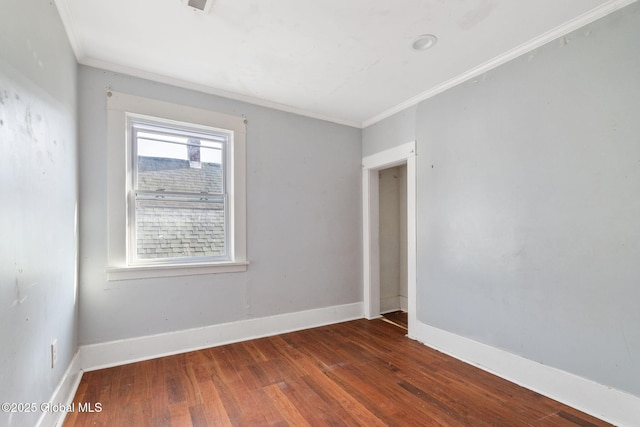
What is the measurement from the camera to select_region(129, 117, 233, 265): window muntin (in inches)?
108

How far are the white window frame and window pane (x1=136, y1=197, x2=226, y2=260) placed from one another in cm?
10

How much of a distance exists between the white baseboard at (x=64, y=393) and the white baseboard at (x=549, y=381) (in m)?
2.95

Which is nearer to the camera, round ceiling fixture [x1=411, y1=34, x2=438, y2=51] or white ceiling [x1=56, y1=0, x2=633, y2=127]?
white ceiling [x1=56, y1=0, x2=633, y2=127]

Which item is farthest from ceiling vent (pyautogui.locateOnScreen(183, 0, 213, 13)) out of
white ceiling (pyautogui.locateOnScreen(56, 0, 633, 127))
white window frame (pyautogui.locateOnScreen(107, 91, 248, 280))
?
white window frame (pyautogui.locateOnScreen(107, 91, 248, 280))

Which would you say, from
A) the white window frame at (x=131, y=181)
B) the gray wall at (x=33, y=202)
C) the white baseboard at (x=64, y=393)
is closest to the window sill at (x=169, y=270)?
the white window frame at (x=131, y=181)

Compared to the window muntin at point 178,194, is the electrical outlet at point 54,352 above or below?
below

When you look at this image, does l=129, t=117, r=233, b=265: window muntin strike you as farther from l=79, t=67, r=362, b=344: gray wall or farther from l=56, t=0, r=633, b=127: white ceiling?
l=56, t=0, r=633, b=127: white ceiling

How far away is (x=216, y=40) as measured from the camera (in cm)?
221

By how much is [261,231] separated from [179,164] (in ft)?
3.55

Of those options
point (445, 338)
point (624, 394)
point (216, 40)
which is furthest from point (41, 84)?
point (624, 394)

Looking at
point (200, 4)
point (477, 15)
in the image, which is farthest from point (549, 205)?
point (200, 4)

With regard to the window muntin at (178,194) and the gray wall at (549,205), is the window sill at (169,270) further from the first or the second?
the gray wall at (549,205)

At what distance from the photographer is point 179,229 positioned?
114 inches

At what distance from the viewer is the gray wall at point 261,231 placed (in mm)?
2506
